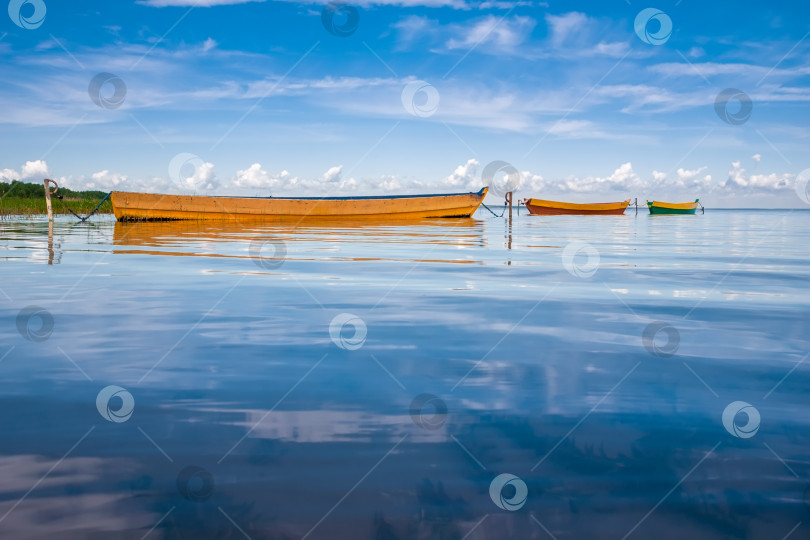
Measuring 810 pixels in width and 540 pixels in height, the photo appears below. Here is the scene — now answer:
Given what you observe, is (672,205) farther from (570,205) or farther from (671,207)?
(570,205)

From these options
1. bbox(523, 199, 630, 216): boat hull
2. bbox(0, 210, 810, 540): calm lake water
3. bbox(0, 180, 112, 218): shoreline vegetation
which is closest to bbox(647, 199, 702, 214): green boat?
bbox(523, 199, 630, 216): boat hull

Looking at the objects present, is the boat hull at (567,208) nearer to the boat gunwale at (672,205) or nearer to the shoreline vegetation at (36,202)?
the boat gunwale at (672,205)

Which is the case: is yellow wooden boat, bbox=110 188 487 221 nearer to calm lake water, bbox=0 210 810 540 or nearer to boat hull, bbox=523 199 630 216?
boat hull, bbox=523 199 630 216

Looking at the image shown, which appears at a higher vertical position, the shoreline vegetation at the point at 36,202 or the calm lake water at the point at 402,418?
the shoreline vegetation at the point at 36,202

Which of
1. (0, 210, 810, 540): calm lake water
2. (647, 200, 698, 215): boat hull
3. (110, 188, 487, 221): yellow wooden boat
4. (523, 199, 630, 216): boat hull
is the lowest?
(0, 210, 810, 540): calm lake water

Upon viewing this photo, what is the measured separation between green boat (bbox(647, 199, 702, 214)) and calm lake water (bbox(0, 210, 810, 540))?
80.1m

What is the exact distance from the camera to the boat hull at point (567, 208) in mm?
71000

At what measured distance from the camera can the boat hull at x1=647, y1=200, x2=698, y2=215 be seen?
81.6 m

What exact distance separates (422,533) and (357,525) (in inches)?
8.5

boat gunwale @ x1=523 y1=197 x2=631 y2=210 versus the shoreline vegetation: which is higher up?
boat gunwale @ x1=523 y1=197 x2=631 y2=210

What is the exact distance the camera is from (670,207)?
81.9 meters

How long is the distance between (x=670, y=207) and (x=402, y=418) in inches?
3387

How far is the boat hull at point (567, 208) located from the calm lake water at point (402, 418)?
214 ft

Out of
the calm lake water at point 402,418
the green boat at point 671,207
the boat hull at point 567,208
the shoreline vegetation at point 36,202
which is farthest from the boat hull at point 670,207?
the calm lake water at point 402,418
